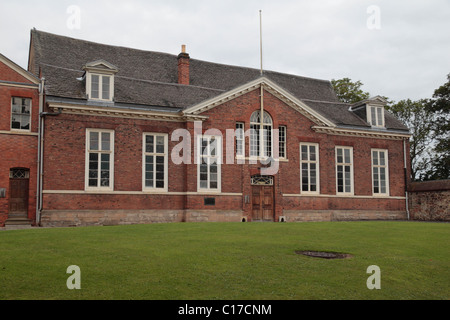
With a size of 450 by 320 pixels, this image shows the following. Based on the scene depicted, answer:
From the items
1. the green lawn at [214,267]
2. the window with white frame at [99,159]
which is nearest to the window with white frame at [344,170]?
the window with white frame at [99,159]

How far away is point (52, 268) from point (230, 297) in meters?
4.21

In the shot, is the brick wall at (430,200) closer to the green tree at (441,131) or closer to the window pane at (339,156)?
the window pane at (339,156)

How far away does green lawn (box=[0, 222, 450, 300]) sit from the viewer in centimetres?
808

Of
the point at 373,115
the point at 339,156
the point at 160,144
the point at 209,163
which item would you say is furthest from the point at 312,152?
the point at 160,144

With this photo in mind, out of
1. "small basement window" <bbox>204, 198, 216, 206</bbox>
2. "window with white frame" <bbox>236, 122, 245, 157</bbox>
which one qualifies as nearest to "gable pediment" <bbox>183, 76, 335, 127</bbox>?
"window with white frame" <bbox>236, 122, 245, 157</bbox>

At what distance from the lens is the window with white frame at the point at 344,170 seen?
3146 centimetres

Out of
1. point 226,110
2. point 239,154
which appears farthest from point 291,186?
point 226,110

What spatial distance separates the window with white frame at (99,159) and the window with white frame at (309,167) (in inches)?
478

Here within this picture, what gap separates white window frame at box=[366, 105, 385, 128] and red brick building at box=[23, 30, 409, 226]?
0.30 feet

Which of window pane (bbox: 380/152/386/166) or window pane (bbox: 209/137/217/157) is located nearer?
window pane (bbox: 209/137/217/157)

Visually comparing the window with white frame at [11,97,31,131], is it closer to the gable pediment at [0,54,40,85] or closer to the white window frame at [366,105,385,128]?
the gable pediment at [0,54,40,85]

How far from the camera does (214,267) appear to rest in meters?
9.83

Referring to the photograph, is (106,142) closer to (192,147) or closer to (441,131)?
(192,147)
